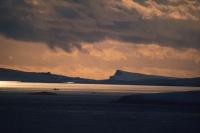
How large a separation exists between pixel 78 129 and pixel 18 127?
351 centimetres

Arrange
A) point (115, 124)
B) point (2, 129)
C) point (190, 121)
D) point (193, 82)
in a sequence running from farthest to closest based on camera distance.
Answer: point (193, 82)
point (190, 121)
point (115, 124)
point (2, 129)

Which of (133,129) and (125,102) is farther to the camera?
(125,102)

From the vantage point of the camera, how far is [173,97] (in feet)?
216

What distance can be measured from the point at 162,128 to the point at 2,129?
8.74 metres

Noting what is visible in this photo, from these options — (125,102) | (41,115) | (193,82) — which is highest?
(41,115)

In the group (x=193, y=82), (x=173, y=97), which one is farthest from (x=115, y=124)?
(x=193, y=82)

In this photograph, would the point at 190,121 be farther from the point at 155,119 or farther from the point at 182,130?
the point at 182,130

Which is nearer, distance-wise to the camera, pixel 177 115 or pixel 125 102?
pixel 177 115

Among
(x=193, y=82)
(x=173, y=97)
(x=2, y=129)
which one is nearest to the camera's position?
(x=2, y=129)

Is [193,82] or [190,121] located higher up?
[190,121]

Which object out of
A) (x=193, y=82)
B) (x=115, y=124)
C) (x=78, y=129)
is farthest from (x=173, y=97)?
(x=193, y=82)

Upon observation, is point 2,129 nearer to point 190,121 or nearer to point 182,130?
point 182,130

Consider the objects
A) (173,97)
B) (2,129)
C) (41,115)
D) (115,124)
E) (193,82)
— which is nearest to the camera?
(2,129)

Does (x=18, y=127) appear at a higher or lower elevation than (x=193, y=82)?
higher
